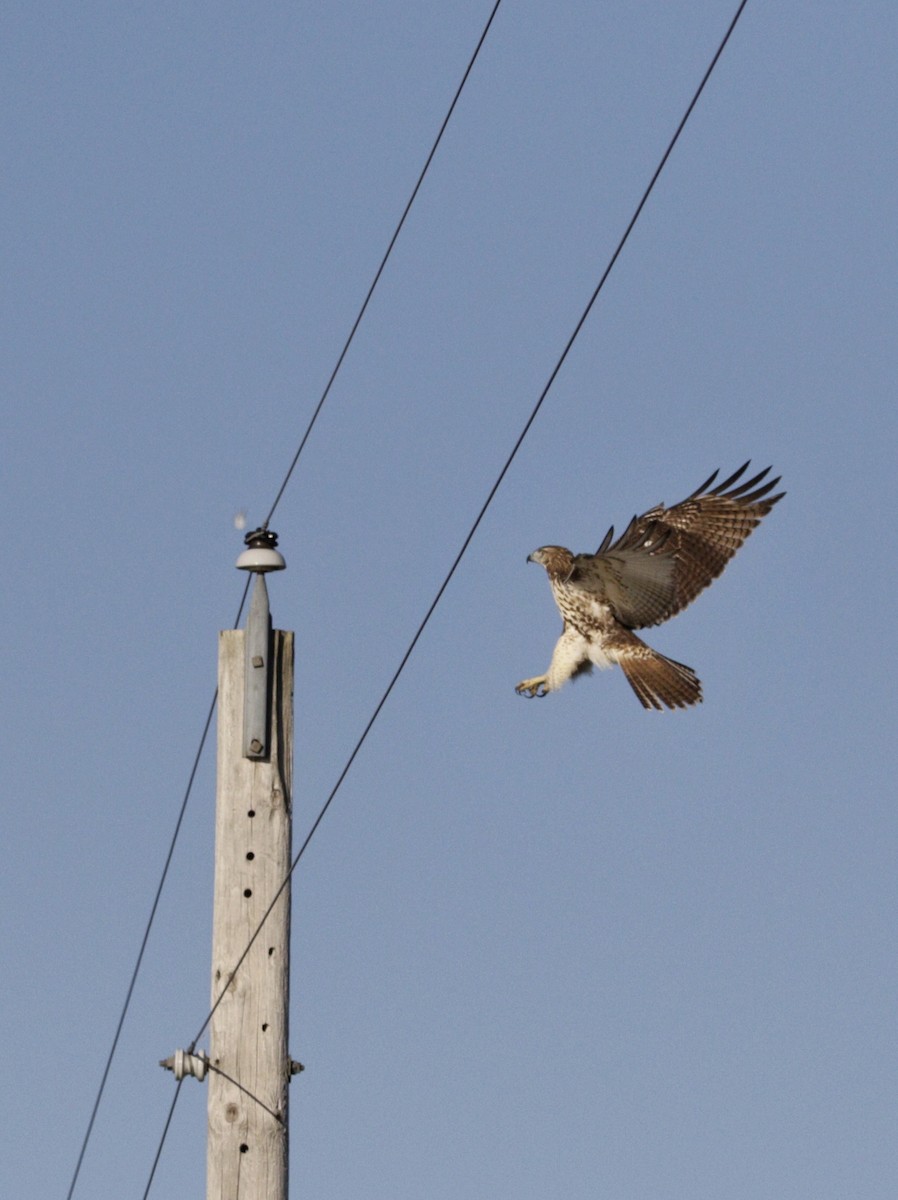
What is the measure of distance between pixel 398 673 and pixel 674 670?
4.01 metres

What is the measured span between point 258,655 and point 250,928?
759 mm

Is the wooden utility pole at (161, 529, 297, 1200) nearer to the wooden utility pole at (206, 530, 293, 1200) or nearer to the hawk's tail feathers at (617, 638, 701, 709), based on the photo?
the wooden utility pole at (206, 530, 293, 1200)

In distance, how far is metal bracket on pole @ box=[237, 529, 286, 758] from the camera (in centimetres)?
539

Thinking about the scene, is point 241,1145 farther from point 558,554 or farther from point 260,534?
point 558,554

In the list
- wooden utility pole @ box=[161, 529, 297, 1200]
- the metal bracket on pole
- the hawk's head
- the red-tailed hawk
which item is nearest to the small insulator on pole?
wooden utility pole @ box=[161, 529, 297, 1200]

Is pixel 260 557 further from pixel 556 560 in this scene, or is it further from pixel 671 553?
pixel 671 553

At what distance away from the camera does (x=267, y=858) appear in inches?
208

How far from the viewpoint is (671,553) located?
31.9 feet

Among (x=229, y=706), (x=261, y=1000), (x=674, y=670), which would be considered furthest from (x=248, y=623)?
(x=674, y=670)

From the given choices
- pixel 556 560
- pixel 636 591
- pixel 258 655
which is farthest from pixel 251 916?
pixel 636 591

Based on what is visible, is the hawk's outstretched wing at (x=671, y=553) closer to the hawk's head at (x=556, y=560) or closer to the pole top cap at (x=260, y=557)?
the hawk's head at (x=556, y=560)

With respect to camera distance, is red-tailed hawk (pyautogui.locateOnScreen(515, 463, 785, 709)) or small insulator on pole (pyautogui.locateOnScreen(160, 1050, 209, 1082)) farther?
red-tailed hawk (pyautogui.locateOnScreen(515, 463, 785, 709))

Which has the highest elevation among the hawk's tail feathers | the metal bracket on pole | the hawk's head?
the hawk's head

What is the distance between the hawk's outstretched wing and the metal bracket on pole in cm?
352
